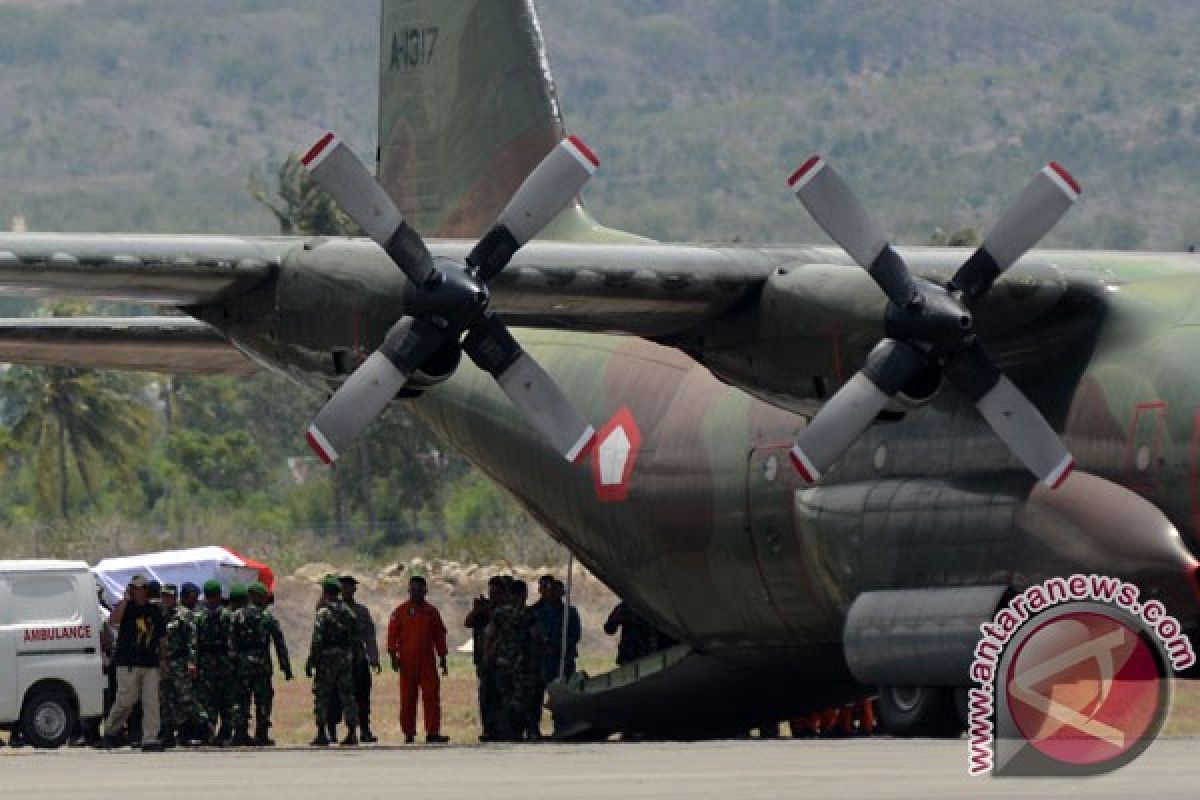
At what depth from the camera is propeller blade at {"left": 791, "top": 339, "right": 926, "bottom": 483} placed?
2147 centimetres

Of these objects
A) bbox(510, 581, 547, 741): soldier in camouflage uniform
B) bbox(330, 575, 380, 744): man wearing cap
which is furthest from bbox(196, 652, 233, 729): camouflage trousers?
bbox(510, 581, 547, 741): soldier in camouflage uniform

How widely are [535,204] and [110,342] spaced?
19.7ft

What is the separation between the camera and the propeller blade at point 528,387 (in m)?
22.1

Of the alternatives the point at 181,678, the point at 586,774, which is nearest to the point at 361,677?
the point at 181,678

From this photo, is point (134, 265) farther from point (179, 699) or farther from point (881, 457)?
point (881, 457)

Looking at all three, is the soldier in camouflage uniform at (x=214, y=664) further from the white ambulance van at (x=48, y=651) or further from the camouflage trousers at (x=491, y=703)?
the white ambulance van at (x=48, y=651)

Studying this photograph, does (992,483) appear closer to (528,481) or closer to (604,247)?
(604,247)

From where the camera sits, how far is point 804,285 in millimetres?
22766

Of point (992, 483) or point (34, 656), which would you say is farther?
point (34, 656)

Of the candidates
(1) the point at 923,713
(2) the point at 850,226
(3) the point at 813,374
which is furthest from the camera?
(1) the point at 923,713

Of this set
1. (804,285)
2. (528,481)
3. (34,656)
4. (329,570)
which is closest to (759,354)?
(804,285)

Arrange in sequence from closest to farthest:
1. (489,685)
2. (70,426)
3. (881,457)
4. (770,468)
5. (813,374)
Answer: (813,374) → (881,457) → (770,468) → (489,685) → (70,426)

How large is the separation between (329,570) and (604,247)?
1718 inches

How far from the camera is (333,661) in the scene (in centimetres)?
2667
